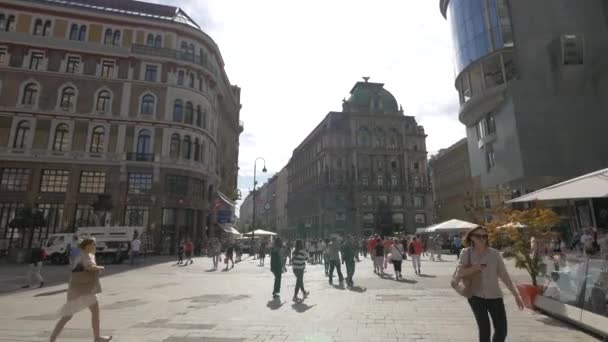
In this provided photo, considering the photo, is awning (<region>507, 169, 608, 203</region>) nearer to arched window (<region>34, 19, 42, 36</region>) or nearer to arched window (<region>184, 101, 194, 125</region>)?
arched window (<region>184, 101, 194, 125</region>)

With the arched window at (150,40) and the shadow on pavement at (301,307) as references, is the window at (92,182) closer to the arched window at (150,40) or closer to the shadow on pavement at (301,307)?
the arched window at (150,40)

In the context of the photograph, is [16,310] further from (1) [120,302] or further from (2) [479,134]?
(2) [479,134]

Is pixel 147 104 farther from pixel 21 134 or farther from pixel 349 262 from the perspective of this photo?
pixel 349 262

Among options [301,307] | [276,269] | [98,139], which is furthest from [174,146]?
[301,307]

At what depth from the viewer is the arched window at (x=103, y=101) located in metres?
33.5

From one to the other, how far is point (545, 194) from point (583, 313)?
3141 millimetres

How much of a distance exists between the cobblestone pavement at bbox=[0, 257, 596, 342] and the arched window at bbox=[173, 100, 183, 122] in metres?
25.1

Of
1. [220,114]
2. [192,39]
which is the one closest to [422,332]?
[192,39]

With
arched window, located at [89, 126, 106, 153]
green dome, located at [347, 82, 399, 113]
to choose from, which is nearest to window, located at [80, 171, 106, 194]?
arched window, located at [89, 126, 106, 153]

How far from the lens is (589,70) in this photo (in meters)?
29.2

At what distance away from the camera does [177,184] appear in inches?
1308

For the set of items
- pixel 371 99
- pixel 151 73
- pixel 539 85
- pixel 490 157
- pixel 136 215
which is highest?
pixel 371 99

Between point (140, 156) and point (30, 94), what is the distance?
12.1m

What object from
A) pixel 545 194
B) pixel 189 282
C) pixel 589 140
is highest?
pixel 589 140
